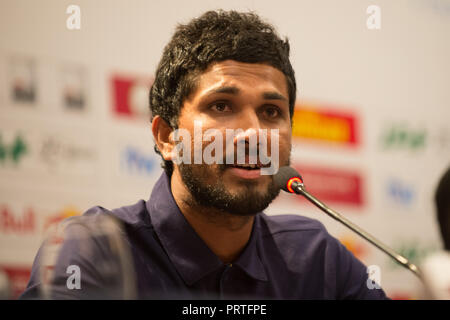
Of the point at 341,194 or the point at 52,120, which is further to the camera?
the point at 341,194

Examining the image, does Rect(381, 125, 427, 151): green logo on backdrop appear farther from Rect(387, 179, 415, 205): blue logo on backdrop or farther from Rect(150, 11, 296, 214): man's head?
Rect(150, 11, 296, 214): man's head

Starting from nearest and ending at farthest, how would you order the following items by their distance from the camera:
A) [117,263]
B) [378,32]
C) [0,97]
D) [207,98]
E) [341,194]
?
1. [117,263]
2. [207,98]
3. [0,97]
4. [341,194]
5. [378,32]

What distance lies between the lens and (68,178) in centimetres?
236

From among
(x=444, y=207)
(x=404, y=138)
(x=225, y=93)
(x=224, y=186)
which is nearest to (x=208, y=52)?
(x=225, y=93)

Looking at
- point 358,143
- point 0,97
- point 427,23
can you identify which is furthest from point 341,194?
point 0,97

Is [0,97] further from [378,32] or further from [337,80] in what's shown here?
[378,32]

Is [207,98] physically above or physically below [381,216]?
above

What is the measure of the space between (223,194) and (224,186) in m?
0.02

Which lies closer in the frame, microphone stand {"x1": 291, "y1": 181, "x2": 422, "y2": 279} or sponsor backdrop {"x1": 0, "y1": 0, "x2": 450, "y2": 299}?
microphone stand {"x1": 291, "y1": 181, "x2": 422, "y2": 279}

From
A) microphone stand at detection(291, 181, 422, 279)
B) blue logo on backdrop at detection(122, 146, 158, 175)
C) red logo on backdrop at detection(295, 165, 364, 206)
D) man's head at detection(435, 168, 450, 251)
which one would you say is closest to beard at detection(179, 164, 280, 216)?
microphone stand at detection(291, 181, 422, 279)

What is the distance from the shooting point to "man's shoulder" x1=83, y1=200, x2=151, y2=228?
147 centimetres

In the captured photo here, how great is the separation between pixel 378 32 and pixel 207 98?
91.0 inches

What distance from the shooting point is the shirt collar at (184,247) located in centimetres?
143

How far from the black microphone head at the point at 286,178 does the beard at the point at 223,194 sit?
0.27ft
